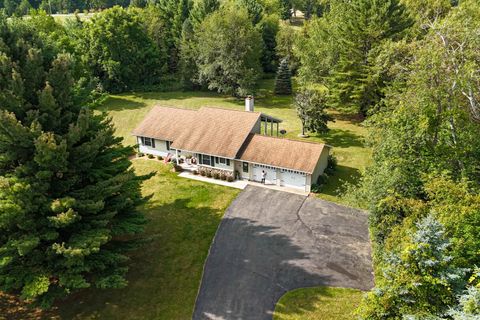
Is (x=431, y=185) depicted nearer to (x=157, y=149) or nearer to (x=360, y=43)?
(x=157, y=149)

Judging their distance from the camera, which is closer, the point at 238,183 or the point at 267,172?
the point at 267,172

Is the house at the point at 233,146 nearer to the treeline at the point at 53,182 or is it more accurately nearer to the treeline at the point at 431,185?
the treeline at the point at 431,185

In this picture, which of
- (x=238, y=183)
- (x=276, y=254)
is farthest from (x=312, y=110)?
(x=276, y=254)

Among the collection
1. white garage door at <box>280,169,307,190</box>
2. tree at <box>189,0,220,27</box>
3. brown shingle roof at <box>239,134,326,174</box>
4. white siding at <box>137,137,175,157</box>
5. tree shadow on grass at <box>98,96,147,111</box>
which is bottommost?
white garage door at <box>280,169,307,190</box>

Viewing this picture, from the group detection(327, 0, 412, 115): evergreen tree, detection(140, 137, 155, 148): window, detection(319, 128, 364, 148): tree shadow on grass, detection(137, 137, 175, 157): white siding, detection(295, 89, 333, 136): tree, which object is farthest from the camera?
detection(327, 0, 412, 115): evergreen tree

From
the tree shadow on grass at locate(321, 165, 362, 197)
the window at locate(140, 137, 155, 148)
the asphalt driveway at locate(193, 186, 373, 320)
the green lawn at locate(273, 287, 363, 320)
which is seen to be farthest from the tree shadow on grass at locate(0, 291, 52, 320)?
the tree shadow on grass at locate(321, 165, 362, 197)

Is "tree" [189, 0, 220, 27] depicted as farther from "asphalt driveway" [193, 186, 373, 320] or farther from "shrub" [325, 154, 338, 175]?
"asphalt driveway" [193, 186, 373, 320]

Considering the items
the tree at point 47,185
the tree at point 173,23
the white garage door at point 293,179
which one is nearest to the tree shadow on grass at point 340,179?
the white garage door at point 293,179
